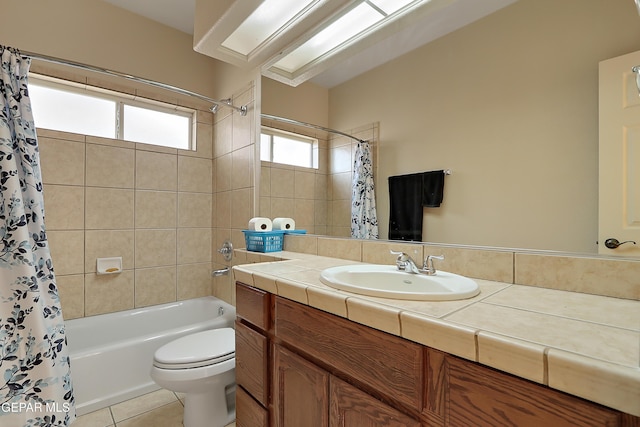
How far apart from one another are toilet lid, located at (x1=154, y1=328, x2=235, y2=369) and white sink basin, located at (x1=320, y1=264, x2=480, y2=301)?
85 centimetres

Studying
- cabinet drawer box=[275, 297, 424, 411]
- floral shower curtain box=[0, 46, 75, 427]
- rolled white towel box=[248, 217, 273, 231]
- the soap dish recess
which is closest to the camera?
cabinet drawer box=[275, 297, 424, 411]

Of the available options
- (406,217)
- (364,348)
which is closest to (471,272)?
(406,217)

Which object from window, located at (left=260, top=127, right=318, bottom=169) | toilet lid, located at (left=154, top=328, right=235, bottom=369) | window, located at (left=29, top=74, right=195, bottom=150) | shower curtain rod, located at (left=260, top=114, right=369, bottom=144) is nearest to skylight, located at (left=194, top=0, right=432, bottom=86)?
shower curtain rod, located at (left=260, top=114, right=369, bottom=144)

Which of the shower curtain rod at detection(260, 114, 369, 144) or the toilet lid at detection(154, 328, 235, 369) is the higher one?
the shower curtain rod at detection(260, 114, 369, 144)

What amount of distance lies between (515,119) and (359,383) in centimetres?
94

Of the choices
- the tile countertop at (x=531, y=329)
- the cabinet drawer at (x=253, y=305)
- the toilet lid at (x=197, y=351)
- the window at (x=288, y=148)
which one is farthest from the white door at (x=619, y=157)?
the toilet lid at (x=197, y=351)

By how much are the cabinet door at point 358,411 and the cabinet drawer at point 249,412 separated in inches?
15.4

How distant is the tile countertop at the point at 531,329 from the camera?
0.41 m

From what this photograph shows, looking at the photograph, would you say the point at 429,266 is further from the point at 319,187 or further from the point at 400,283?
the point at 319,187

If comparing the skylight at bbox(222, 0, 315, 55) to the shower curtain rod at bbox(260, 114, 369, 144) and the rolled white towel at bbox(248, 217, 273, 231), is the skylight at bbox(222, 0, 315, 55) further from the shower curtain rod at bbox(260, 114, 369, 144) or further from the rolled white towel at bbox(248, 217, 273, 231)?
the rolled white towel at bbox(248, 217, 273, 231)

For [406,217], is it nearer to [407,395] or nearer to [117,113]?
[407,395]

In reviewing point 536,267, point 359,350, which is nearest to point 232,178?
point 359,350

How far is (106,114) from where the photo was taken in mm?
2154

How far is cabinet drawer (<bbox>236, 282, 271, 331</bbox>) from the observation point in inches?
41.2
